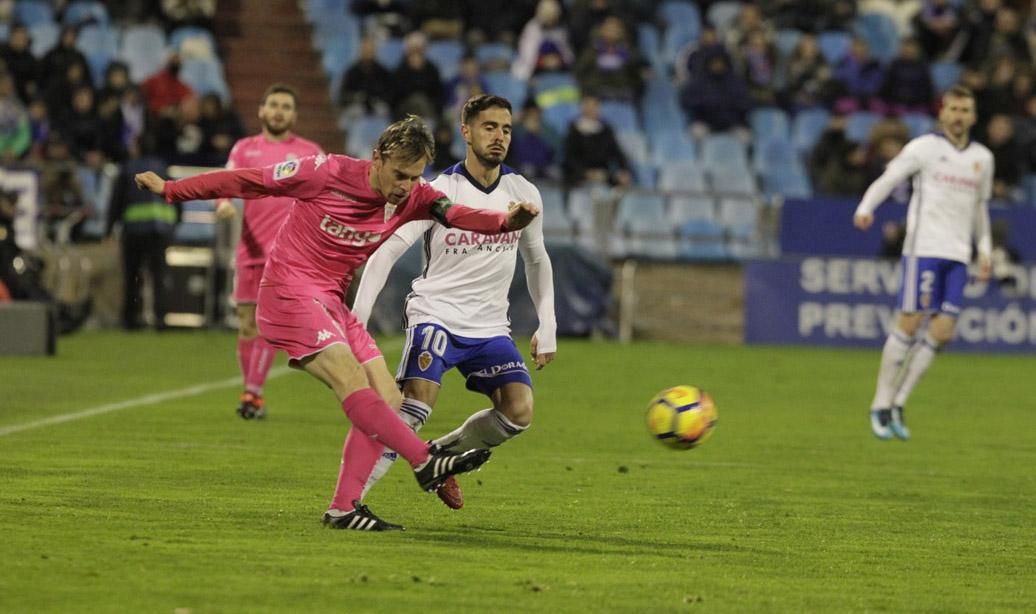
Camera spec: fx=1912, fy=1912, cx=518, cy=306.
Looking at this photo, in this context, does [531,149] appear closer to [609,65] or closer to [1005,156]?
[609,65]

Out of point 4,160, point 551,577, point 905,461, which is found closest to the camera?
point 551,577

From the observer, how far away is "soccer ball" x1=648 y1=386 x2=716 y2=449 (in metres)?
9.00

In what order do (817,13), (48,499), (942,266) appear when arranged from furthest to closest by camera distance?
(817,13) → (942,266) → (48,499)

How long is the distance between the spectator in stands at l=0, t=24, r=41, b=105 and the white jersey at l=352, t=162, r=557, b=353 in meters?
15.9

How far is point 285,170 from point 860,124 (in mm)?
A: 18838

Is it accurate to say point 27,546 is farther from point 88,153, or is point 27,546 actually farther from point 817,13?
point 817,13

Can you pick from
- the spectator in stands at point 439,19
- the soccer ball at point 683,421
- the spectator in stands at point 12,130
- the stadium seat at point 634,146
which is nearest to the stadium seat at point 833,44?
the stadium seat at point 634,146

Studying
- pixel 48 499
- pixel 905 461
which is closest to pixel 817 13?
pixel 905 461

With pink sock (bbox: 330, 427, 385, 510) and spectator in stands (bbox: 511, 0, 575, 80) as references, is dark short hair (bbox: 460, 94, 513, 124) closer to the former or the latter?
pink sock (bbox: 330, 427, 385, 510)

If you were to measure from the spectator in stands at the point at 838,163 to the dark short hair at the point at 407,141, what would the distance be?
658 inches

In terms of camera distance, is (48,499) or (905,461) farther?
(905,461)

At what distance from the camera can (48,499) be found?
8359 mm

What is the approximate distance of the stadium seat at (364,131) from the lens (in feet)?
77.6

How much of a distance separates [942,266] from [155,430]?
5.62m
